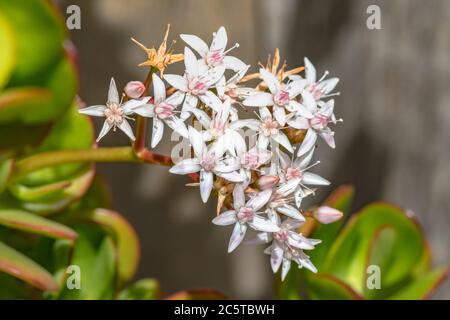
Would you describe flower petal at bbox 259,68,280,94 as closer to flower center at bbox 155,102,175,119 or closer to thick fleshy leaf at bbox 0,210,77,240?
flower center at bbox 155,102,175,119

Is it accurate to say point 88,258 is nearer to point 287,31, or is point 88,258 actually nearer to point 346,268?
point 346,268

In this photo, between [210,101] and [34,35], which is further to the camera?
[34,35]

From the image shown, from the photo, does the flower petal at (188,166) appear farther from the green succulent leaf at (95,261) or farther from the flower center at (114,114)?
the green succulent leaf at (95,261)

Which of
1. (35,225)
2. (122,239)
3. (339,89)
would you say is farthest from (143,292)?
(339,89)

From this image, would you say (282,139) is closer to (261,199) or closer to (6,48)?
(261,199)

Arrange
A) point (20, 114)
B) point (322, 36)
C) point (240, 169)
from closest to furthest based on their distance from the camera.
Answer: point (240, 169) → point (20, 114) → point (322, 36)
